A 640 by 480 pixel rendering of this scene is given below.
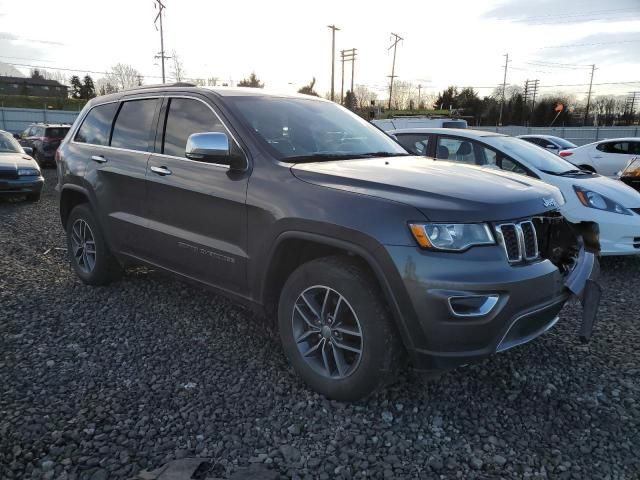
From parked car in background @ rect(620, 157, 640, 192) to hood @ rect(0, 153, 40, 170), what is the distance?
11.5 meters

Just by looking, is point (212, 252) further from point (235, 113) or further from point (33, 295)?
point (33, 295)

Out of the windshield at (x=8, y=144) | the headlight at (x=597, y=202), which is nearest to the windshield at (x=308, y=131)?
the headlight at (x=597, y=202)

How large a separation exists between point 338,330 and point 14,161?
10420mm

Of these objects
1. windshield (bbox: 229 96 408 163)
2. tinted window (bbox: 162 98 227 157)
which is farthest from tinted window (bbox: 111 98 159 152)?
windshield (bbox: 229 96 408 163)

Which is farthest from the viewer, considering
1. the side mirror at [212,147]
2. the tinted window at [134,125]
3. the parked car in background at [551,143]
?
the parked car in background at [551,143]

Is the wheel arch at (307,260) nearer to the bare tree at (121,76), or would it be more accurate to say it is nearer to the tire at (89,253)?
the tire at (89,253)

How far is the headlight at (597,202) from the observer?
564 cm

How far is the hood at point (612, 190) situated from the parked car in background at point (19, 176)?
10.1 meters

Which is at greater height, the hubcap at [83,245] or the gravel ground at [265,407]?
the hubcap at [83,245]

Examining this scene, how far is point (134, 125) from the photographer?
4348mm

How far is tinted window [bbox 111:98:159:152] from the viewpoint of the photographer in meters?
4.18

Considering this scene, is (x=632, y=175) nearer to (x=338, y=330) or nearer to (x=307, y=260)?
(x=307, y=260)

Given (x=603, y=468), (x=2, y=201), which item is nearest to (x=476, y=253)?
(x=603, y=468)

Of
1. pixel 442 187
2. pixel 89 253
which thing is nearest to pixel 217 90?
pixel 442 187
